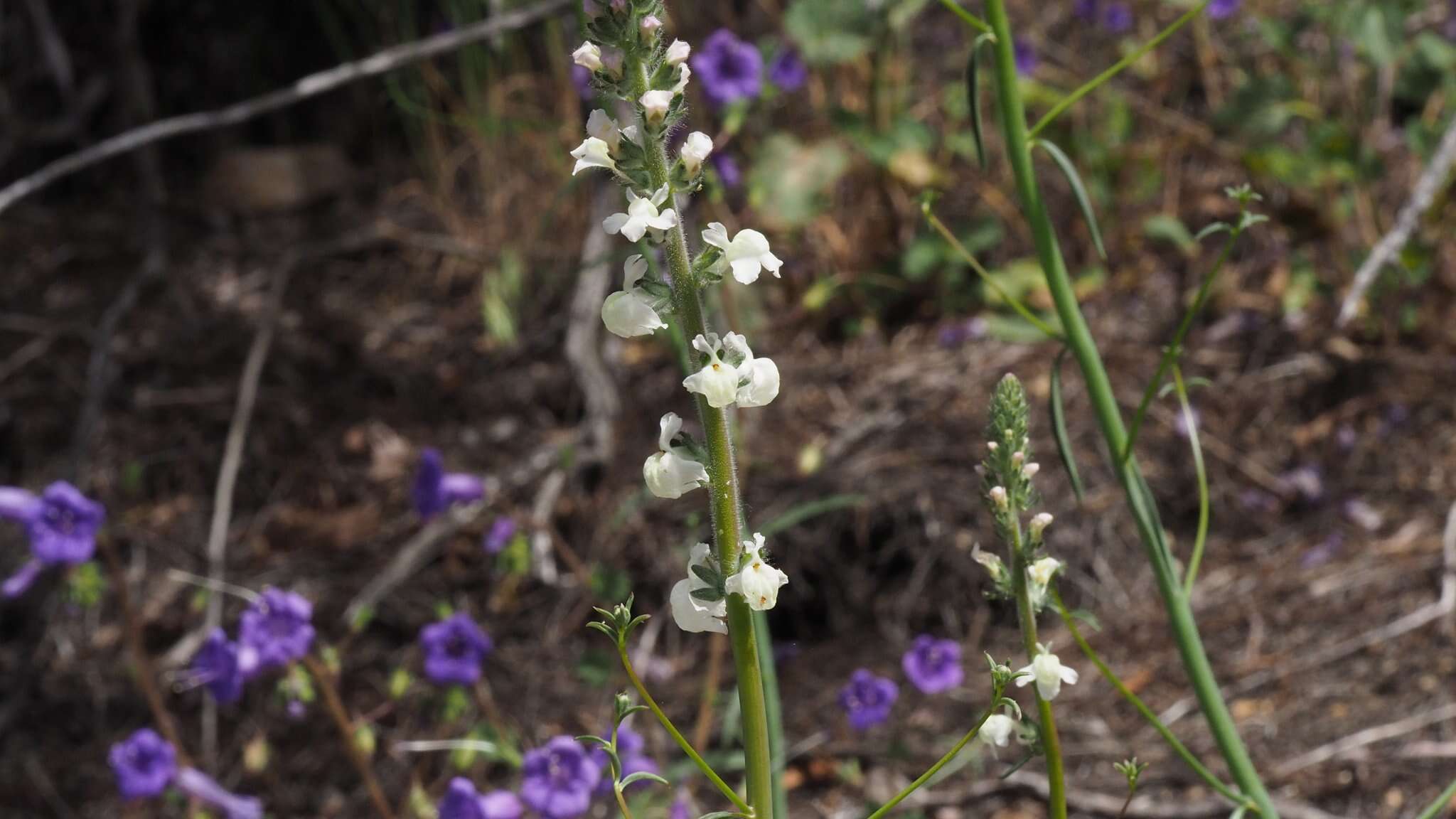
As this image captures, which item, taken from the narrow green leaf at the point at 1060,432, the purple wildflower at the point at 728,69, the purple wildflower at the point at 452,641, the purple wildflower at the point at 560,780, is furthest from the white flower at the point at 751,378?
the purple wildflower at the point at 728,69

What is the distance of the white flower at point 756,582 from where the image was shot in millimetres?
894

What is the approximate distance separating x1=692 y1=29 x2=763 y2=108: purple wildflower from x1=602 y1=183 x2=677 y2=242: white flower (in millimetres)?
2020

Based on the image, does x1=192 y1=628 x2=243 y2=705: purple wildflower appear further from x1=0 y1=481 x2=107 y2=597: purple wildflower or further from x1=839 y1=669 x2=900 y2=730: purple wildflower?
x1=839 y1=669 x2=900 y2=730: purple wildflower

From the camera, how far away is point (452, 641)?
223 centimetres

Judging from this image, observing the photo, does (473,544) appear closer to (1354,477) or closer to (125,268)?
(125,268)

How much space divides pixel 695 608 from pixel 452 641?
138cm

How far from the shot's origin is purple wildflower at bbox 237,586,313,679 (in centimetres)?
198

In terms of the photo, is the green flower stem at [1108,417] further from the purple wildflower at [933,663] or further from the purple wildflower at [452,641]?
the purple wildflower at [452,641]

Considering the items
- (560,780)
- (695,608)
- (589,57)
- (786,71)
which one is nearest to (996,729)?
(695,608)

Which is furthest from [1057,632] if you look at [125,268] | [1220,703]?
[125,268]

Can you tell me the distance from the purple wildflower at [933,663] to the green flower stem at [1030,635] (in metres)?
1.08

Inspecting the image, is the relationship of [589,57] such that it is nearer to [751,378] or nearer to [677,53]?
[677,53]

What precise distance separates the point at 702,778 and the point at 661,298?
1676mm

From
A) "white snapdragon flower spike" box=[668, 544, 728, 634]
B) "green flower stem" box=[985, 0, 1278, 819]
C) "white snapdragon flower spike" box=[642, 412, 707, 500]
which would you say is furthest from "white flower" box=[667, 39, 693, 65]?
"green flower stem" box=[985, 0, 1278, 819]
